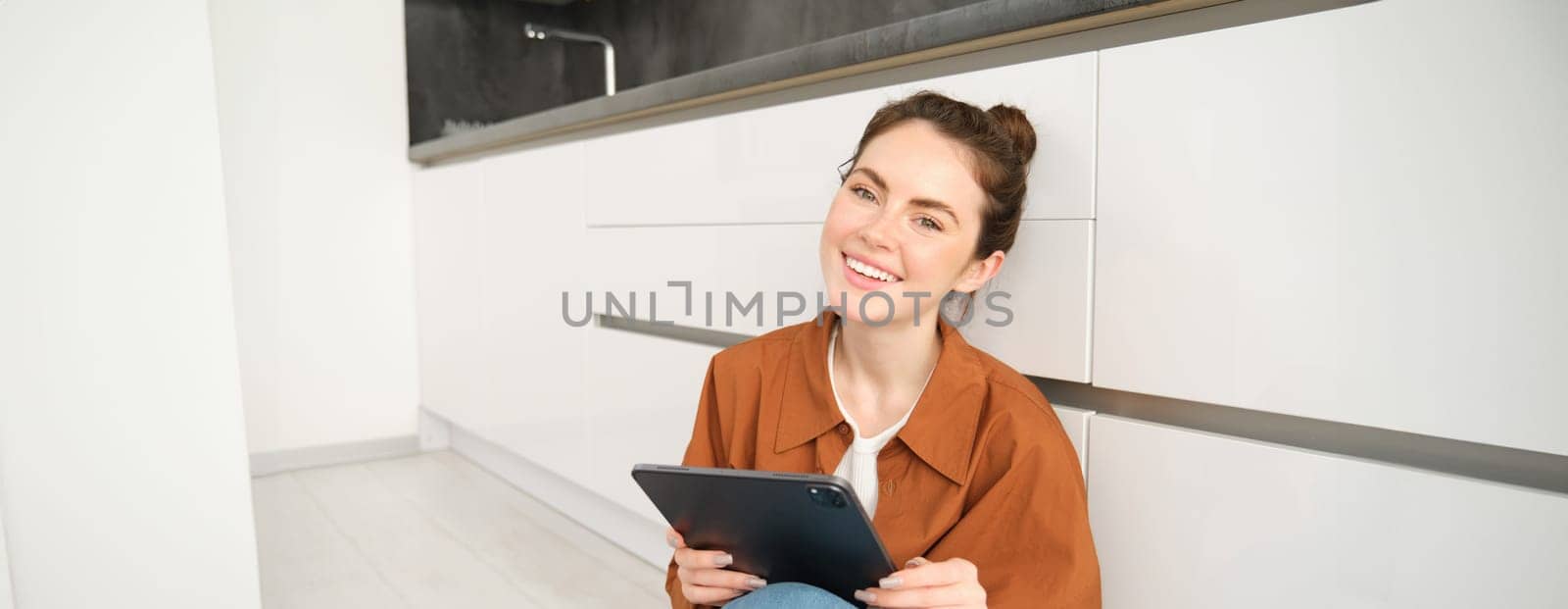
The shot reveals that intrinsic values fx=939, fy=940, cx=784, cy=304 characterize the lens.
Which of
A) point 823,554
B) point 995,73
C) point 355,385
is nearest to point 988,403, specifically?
point 823,554

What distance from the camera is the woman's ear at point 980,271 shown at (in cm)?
100

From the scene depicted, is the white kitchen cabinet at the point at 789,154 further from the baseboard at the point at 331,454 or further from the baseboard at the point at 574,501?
the baseboard at the point at 331,454

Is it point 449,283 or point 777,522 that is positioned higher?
point 449,283

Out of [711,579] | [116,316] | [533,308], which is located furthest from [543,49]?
[711,579]

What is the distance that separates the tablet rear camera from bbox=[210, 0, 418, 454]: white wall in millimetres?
2451

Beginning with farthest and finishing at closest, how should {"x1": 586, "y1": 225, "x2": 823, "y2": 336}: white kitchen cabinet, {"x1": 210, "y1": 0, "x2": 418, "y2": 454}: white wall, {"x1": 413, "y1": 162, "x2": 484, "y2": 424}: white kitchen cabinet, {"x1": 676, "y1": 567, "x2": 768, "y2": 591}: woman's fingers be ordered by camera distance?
{"x1": 210, "y1": 0, "x2": 418, "y2": 454}: white wall < {"x1": 413, "y1": 162, "x2": 484, "y2": 424}: white kitchen cabinet < {"x1": 586, "y1": 225, "x2": 823, "y2": 336}: white kitchen cabinet < {"x1": 676, "y1": 567, "x2": 768, "y2": 591}: woman's fingers

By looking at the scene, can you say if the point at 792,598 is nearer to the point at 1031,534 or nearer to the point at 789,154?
the point at 1031,534

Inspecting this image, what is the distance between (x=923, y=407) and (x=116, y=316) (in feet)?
3.28

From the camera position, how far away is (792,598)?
841 millimetres

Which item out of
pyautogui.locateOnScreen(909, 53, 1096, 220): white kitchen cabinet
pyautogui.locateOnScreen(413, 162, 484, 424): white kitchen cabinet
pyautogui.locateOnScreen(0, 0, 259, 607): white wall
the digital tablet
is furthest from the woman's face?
pyautogui.locateOnScreen(413, 162, 484, 424): white kitchen cabinet

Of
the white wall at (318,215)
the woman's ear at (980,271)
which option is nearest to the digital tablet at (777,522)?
the woman's ear at (980,271)

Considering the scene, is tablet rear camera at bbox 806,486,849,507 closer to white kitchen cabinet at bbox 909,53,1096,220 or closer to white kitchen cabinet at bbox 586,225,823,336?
white kitchen cabinet at bbox 909,53,1096,220

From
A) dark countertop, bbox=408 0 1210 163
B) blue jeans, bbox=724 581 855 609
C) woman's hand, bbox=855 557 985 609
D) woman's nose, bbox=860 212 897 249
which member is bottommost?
blue jeans, bbox=724 581 855 609

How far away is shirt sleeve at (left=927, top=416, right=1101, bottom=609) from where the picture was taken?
853mm
